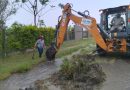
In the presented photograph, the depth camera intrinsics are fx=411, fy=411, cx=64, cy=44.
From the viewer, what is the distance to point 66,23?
72.6 feet

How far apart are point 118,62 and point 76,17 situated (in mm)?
3386

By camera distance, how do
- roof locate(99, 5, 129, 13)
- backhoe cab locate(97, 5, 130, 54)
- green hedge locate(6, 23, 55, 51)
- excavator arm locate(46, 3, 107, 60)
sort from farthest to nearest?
green hedge locate(6, 23, 55, 51)
roof locate(99, 5, 129, 13)
excavator arm locate(46, 3, 107, 60)
backhoe cab locate(97, 5, 130, 54)

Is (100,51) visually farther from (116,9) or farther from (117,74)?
(117,74)

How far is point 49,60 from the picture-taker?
22062 millimetres

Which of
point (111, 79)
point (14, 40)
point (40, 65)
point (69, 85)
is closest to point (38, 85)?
point (69, 85)

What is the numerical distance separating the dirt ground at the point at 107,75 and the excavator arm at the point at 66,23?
694 mm

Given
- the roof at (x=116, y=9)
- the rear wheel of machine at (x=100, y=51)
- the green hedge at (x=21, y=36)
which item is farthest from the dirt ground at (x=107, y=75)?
the green hedge at (x=21, y=36)

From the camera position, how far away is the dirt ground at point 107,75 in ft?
49.2

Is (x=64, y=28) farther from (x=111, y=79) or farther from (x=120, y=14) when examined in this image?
(x=111, y=79)

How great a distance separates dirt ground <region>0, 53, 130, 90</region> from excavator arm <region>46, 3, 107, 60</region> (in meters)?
0.69

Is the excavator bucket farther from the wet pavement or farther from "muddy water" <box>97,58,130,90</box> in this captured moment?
the wet pavement

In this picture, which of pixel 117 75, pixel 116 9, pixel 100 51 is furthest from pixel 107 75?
pixel 116 9

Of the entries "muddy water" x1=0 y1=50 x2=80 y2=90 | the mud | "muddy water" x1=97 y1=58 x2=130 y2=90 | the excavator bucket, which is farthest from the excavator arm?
the mud

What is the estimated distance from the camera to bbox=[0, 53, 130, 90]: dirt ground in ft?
49.2
